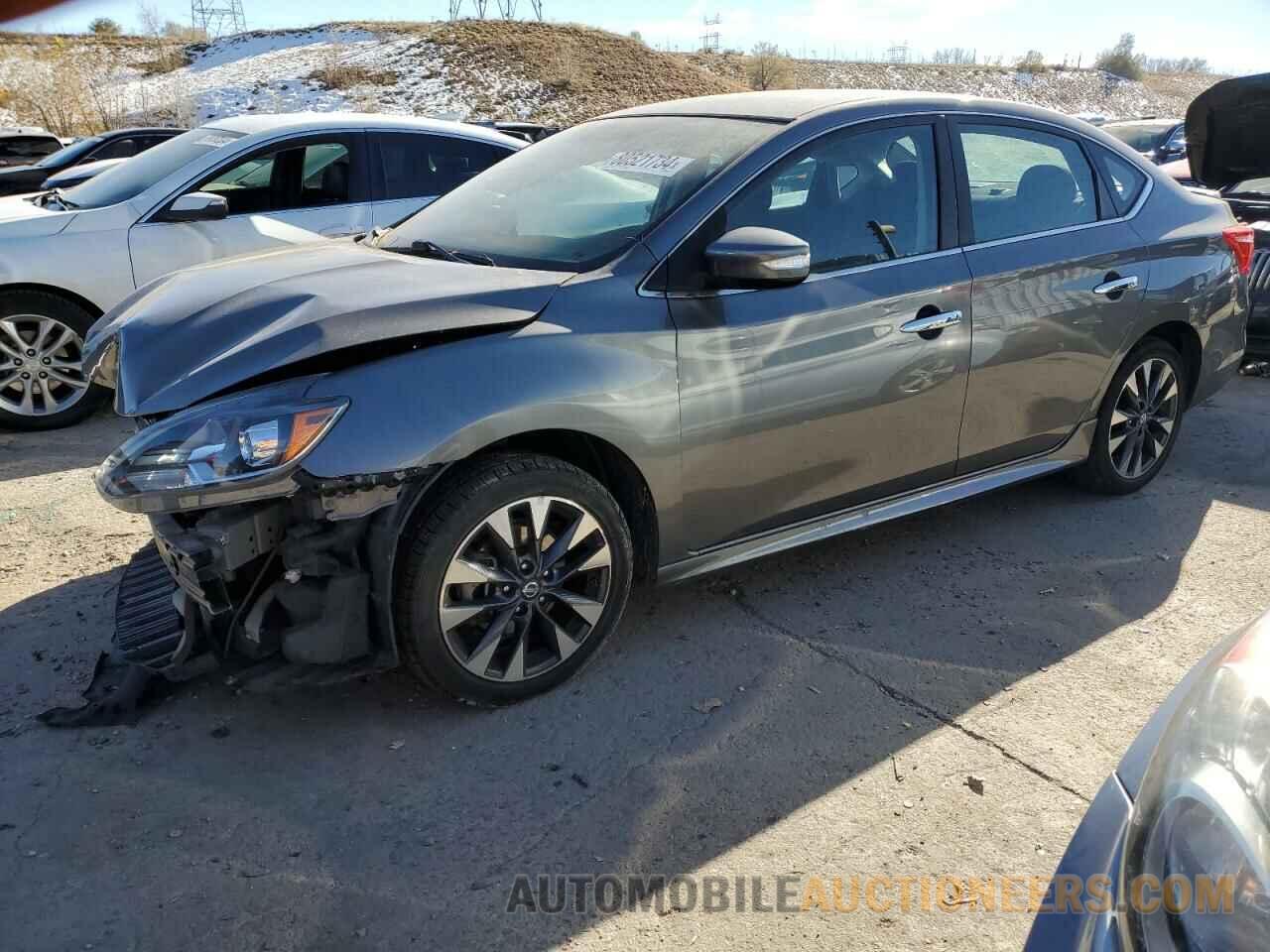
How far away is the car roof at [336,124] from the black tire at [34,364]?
4.84 feet

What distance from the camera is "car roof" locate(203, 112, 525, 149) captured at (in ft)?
20.9

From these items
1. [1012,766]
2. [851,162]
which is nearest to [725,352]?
[851,162]

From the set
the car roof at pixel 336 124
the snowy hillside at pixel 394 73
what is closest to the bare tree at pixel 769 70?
the snowy hillside at pixel 394 73

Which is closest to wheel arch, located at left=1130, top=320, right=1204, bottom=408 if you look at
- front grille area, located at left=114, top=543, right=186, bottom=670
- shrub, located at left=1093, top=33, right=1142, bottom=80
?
front grille area, located at left=114, top=543, right=186, bottom=670

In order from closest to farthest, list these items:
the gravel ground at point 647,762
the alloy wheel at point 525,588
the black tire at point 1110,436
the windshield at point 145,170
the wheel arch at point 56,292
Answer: the gravel ground at point 647,762 → the alloy wheel at point 525,588 → the black tire at point 1110,436 → the wheel arch at point 56,292 → the windshield at point 145,170

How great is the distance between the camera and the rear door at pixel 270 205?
6.01 meters

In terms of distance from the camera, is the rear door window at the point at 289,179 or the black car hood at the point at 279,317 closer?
the black car hood at the point at 279,317

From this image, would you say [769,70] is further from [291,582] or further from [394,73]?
[291,582]

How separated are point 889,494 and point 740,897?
1.83m

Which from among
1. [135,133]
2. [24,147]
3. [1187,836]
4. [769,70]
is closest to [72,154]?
[135,133]

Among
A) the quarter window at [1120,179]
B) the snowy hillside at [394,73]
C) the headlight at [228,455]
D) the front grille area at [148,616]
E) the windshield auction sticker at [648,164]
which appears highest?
the snowy hillside at [394,73]

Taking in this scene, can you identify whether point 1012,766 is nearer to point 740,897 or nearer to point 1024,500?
point 740,897

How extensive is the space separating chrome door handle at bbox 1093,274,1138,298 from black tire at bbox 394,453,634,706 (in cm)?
234

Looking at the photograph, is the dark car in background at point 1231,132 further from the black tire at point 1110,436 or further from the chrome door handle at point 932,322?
the chrome door handle at point 932,322
